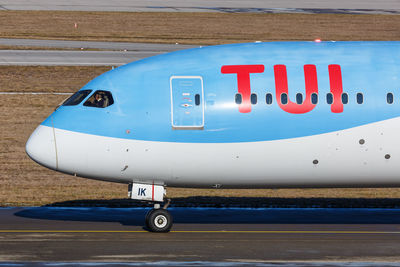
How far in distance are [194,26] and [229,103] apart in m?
46.5

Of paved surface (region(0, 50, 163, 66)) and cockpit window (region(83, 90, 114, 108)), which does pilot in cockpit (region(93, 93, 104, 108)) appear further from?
paved surface (region(0, 50, 163, 66))

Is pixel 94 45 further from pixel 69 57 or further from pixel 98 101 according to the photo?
pixel 98 101

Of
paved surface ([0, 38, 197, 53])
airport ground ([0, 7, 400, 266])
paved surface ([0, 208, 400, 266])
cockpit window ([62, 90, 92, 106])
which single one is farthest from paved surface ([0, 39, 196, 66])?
cockpit window ([62, 90, 92, 106])

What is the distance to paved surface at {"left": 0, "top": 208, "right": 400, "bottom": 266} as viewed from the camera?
21.4 metres

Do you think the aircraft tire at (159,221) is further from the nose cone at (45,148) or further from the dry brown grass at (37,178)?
the dry brown grass at (37,178)

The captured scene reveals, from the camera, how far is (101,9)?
77.4m

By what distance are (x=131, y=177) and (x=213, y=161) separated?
2.12 metres

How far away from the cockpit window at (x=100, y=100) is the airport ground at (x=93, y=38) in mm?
6637

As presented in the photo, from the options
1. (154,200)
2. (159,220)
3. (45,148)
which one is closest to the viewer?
(45,148)

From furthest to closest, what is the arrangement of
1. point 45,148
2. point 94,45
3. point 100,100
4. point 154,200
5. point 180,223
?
point 94,45 → point 180,223 → point 154,200 → point 100,100 → point 45,148

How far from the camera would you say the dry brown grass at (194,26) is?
206ft

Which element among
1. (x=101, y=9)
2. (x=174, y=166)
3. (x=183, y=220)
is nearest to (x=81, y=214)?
(x=183, y=220)

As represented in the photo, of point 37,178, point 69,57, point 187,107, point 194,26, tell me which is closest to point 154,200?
point 187,107

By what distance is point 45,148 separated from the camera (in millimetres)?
22109
